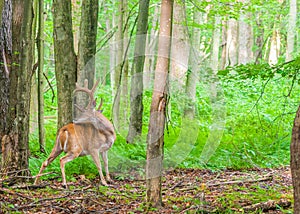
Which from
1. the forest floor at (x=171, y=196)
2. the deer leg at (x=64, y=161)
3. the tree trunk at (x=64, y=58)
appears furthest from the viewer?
the tree trunk at (x=64, y=58)

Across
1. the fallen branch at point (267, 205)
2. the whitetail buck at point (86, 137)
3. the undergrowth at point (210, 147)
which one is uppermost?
the whitetail buck at point (86, 137)

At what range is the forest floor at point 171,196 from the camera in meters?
6.15

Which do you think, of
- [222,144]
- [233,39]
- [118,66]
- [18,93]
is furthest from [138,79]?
[233,39]

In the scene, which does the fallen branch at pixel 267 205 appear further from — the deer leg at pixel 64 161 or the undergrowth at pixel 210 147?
the deer leg at pixel 64 161

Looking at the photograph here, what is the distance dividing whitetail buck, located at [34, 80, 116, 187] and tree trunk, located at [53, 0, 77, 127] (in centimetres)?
80

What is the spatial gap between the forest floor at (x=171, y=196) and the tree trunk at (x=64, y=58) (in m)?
1.48

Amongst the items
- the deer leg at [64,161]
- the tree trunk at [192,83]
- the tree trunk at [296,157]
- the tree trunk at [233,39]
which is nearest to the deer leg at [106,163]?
the deer leg at [64,161]

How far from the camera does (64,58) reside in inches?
356

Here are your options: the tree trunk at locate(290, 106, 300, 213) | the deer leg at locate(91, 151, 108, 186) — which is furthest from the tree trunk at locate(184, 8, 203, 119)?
the tree trunk at locate(290, 106, 300, 213)

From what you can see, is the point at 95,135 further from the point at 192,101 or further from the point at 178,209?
the point at 192,101

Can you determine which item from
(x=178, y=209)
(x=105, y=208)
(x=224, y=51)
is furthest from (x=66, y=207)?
(x=224, y=51)

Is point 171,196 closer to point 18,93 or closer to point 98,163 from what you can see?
point 98,163

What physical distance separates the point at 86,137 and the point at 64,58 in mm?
1694

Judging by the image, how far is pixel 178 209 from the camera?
20.6ft
